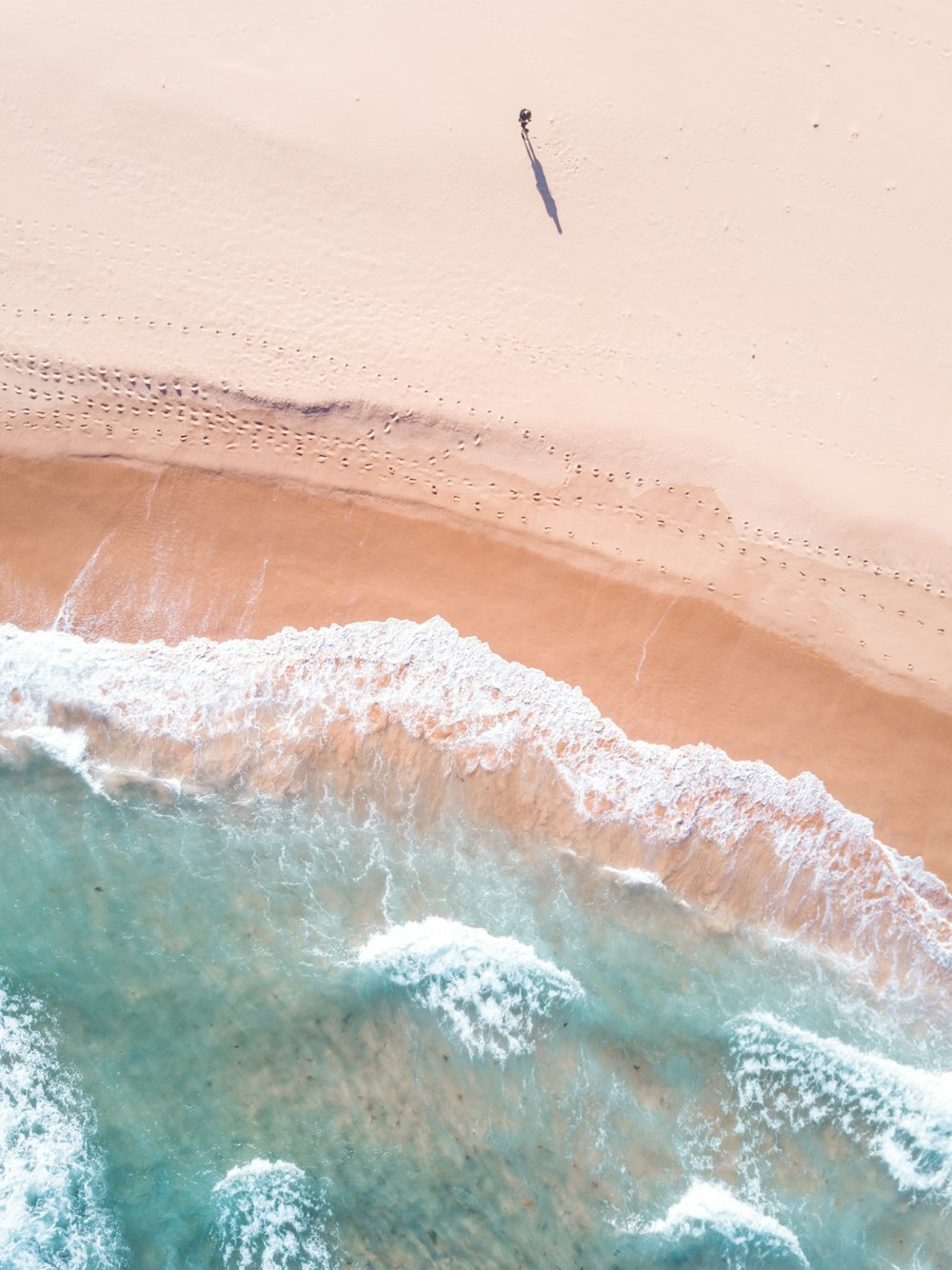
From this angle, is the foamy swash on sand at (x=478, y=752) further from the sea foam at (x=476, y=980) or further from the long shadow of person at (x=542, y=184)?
the long shadow of person at (x=542, y=184)

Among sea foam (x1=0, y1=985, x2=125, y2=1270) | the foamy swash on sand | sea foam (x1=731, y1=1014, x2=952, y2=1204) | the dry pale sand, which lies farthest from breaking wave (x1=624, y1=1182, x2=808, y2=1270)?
sea foam (x1=0, y1=985, x2=125, y2=1270)

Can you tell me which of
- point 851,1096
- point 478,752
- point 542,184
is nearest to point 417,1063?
point 478,752

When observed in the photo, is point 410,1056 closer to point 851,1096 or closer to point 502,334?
point 851,1096

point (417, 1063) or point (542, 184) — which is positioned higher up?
point (542, 184)

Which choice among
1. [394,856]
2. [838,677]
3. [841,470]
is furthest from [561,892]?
[841,470]

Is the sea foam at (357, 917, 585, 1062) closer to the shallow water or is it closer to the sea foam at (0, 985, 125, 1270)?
the shallow water

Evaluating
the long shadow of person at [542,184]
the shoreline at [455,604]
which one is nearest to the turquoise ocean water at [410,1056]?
the shoreline at [455,604]

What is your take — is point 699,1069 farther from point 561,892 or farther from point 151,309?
point 151,309
